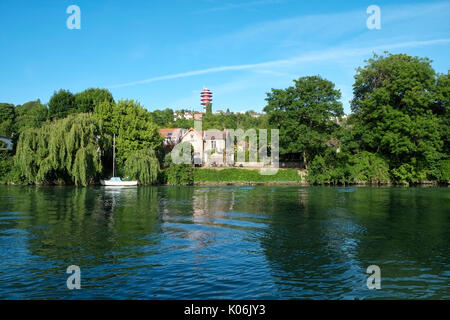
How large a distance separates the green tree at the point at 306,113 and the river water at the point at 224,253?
1354 inches

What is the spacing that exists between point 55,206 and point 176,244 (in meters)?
17.4

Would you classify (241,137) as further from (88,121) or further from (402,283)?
(402,283)

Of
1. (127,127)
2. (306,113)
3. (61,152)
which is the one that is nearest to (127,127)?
(127,127)

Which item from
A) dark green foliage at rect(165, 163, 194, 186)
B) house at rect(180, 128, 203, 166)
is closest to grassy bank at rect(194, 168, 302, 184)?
dark green foliage at rect(165, 163, 194, 186)

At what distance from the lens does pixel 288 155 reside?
74.5 meters

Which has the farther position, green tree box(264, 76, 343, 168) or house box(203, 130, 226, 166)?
house box(203, 130, 226, 166)

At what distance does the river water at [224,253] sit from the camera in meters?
12.0


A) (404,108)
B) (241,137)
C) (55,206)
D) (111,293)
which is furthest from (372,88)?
(111,293)

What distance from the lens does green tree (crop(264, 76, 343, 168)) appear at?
6306 centimetres

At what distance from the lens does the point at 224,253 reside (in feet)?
54.2

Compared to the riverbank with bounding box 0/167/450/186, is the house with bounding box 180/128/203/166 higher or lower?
higher

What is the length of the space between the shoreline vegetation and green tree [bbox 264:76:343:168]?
16 centimetres

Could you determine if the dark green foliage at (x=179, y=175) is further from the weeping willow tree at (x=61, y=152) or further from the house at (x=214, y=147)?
the house at (x=214, y=147)

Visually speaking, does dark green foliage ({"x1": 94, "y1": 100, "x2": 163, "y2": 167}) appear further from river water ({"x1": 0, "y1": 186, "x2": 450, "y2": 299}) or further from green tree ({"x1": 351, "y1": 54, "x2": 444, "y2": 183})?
green tree ({"x1": 351, "y1": 54, "x2": 444, "y2": 183})
